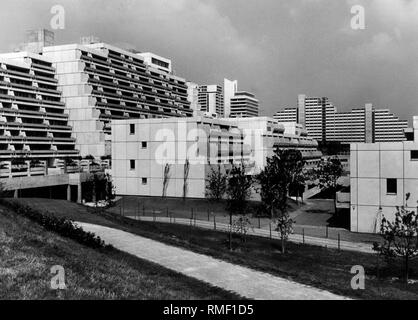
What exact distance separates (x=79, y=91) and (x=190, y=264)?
360 ft

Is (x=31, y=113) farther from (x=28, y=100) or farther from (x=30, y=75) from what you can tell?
(x=30, y=75)

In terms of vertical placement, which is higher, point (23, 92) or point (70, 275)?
point (23, 92)

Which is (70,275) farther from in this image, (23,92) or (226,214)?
(23,92)

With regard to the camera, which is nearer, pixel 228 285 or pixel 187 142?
pixel 228 285

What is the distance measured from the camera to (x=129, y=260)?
20.5 m

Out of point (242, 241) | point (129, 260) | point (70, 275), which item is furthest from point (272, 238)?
point (70, 275)

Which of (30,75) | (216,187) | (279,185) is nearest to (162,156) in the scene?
(216,187)

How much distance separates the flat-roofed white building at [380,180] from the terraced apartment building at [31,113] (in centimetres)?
7835

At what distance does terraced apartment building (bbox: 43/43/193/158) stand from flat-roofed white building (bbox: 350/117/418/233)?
87.6 meters

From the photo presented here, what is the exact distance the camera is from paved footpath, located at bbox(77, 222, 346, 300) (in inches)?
656

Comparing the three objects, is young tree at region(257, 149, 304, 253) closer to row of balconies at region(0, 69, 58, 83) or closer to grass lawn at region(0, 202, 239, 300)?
grass lawn at region(0, 202, 239, 300)

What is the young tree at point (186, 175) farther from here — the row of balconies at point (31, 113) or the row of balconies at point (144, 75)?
the row of balconies at point (144, 75)

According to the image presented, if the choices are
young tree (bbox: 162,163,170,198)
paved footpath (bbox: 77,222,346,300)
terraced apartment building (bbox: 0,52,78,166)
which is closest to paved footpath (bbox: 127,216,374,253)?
paved footpath (bbox: 77,222,346,300)

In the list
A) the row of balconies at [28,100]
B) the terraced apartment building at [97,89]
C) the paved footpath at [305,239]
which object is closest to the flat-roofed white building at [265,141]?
the terraced apartment building at [97,89]
